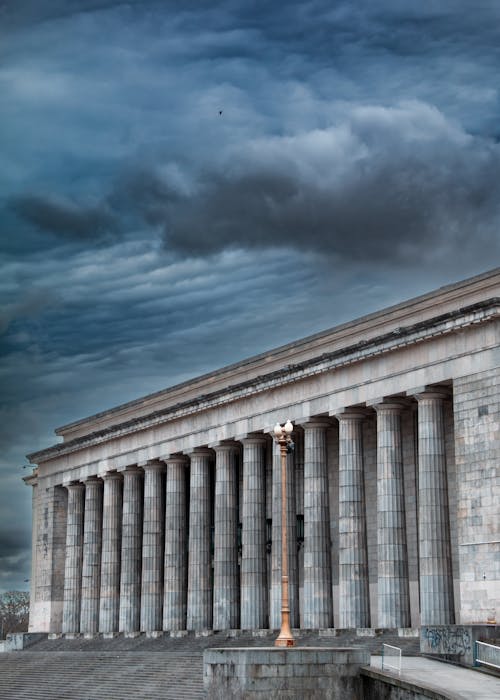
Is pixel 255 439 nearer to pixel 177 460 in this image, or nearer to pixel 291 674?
pixel 177 460

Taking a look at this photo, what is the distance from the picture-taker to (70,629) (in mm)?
75562

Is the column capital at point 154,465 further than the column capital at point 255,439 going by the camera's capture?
Yes

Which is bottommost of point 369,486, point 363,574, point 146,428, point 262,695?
point 262,695

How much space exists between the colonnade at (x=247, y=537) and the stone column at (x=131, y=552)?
0.06 metres

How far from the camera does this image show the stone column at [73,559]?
7612 cm

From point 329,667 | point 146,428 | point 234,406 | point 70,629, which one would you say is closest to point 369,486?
point 234,406

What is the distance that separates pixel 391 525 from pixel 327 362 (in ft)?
27.7

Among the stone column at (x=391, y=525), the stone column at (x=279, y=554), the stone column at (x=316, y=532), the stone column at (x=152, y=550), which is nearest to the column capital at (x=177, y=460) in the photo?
the stone column at (x=152, y=550)

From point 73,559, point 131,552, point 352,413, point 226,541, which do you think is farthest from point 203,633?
point 73,559

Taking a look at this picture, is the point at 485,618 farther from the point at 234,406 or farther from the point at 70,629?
the point at 70,629

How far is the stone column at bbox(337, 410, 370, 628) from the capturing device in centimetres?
5275

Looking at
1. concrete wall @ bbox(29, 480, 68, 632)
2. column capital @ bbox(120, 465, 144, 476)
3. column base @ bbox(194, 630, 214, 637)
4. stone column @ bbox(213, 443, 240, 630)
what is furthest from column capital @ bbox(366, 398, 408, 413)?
concrete wall @ bbox(29, 480, 68, 632)

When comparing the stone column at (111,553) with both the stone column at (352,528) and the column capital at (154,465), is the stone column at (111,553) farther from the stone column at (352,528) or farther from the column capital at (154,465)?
the stone column at (352,528)

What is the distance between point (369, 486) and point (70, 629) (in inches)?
1106
